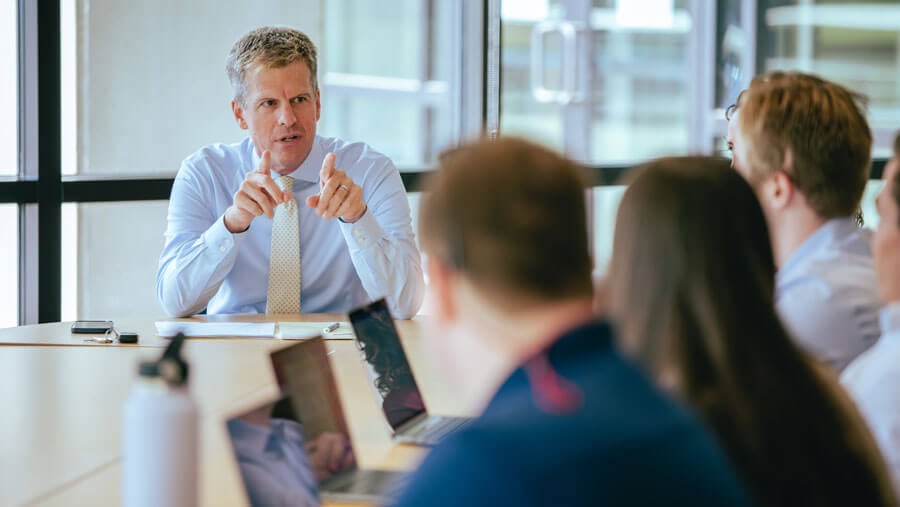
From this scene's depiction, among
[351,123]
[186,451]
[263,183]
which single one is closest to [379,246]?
[263,183]

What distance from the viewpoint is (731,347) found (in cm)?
109

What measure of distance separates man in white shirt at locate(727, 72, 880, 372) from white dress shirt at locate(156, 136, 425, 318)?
120 cm

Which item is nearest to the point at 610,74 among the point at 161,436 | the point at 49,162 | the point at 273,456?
the point at 49,162

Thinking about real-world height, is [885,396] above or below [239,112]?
below

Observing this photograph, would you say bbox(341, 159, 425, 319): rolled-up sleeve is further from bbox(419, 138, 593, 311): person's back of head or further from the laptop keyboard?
bbox(419, 138, 593, 311): person's back of head

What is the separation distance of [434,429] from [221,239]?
114 cm

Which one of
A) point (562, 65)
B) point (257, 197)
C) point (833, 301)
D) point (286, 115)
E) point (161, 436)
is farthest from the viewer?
point (562, 65)

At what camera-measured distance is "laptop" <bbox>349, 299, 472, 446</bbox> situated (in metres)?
1.69

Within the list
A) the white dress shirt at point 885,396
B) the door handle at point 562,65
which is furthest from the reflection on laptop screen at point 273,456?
the door handle at point 562,65

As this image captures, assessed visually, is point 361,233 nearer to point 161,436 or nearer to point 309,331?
point 309,331

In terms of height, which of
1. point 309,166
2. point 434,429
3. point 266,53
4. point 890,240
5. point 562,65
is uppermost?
point 562,65

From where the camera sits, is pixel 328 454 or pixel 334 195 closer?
pixel 328 454

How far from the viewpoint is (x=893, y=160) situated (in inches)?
62.3

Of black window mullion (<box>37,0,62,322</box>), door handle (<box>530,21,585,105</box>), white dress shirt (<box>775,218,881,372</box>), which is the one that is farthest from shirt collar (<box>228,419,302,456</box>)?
door handle (<box>530,21,585,105</box>)
